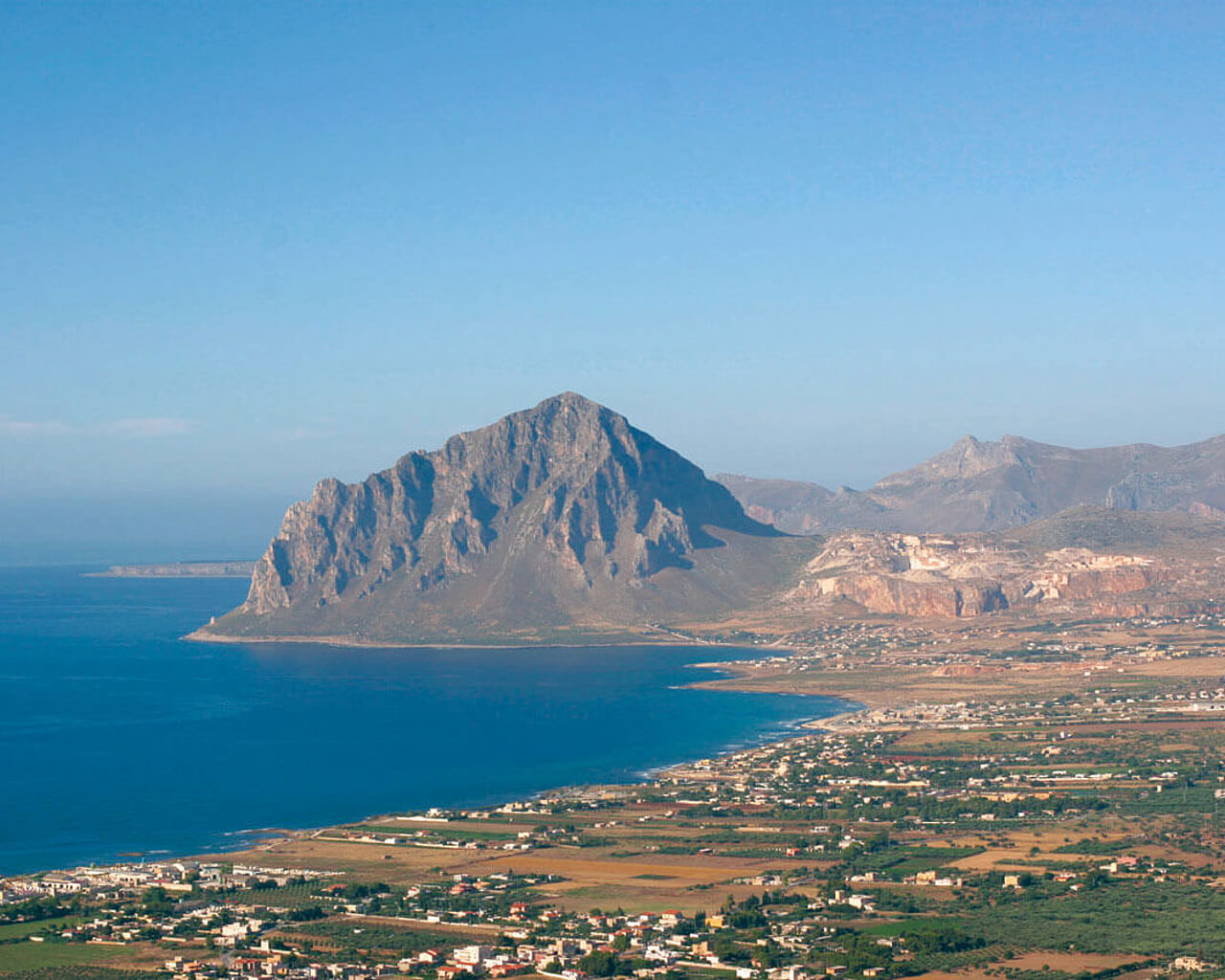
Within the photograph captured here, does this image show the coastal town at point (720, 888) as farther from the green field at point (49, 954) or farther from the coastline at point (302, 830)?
the coastline at point (302, 830)

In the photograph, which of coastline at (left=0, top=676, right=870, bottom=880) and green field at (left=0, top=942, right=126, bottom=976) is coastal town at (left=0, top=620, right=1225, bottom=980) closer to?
green field at (left=0, top=942, right=126, bottom=976)

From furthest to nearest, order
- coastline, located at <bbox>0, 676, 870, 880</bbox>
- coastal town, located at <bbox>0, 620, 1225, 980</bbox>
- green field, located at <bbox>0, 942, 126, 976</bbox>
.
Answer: coastline, located at <bbox>0, 676, 870, 880</bbox>, green field, located at <bbox>0, 942, 126, 976</bbox>, coastal town, located at <bbox>0, 620, 1225, 980</bbox>

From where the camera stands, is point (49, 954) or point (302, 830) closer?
point (49, 954)

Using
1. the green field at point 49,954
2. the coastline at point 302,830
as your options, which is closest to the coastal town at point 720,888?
the green field at point 49,954

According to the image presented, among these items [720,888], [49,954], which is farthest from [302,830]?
[49,954]

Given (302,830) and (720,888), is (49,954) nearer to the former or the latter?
(720,888)

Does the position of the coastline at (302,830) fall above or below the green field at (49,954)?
above

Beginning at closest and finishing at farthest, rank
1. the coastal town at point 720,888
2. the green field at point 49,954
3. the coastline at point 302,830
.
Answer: the coastal town at point 720,888 < the green field at point 49,954 < the coastline at point 302,830

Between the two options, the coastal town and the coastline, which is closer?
the coastal town

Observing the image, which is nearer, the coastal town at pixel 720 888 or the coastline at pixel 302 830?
the coastal town at pixel 720 888

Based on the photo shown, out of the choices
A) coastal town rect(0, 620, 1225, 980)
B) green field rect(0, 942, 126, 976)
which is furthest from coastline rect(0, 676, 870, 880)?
green field rect(0, 942, 126, 976)
